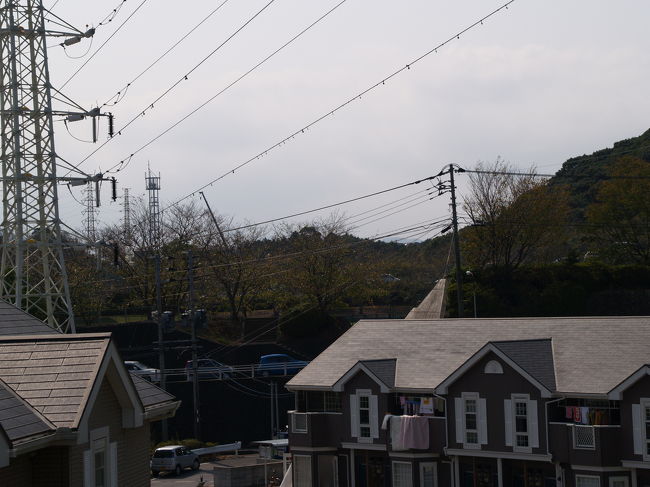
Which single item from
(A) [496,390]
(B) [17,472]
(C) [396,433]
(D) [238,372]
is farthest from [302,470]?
(B) [17,472]

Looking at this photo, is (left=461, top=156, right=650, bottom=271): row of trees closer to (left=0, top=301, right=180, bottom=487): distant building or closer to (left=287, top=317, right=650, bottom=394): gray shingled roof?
(left=287, top=317, right=650, bottom=394): gray shingled roof

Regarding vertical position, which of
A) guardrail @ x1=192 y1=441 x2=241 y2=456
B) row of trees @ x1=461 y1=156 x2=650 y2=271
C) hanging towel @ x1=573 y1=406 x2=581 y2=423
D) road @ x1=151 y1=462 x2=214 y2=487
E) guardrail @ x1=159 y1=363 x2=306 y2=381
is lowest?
road @ x1=151 y1=462 x2=214 y2=487

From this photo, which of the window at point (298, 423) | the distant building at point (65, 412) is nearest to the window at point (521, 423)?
the window at point (298, 423)

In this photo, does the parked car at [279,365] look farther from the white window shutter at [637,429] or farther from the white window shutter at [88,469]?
the white window shutter at [88,469]

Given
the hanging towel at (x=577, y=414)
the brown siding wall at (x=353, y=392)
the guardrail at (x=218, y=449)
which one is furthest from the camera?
the guardrail at (x=218, y=449)

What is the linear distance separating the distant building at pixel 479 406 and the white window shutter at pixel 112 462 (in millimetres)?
20115

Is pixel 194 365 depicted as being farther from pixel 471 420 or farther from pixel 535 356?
pixel 535 356

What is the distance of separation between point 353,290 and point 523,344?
3842 cm

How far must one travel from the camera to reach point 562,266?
62.7m

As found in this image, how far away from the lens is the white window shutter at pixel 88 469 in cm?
1355

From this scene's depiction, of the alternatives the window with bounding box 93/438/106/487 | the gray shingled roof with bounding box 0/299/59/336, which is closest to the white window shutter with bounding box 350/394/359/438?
the gray shingled roof with bounding box 0/299/59/336

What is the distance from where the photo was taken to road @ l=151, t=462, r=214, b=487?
4159cm

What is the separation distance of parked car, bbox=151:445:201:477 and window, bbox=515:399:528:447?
59.6 feet

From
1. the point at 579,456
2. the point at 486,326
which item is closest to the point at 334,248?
the point at 486,326
